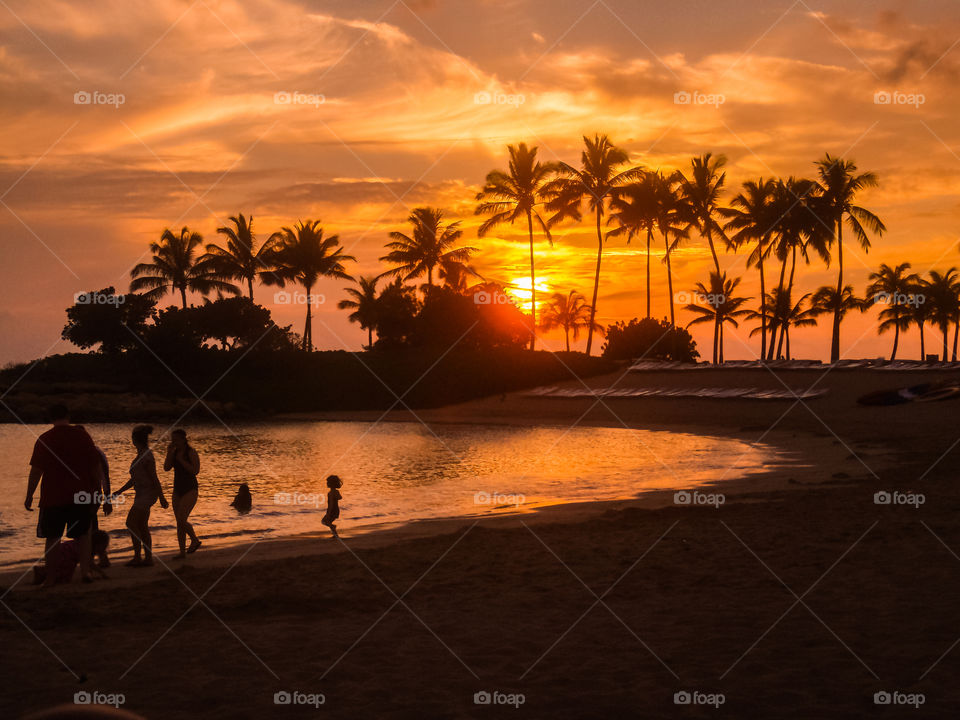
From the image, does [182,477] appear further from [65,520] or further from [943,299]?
[943,299]

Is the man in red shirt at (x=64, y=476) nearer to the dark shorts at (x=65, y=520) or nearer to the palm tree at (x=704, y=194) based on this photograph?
the dark shorts at (x=65, y=520)

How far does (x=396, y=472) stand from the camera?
2377cm

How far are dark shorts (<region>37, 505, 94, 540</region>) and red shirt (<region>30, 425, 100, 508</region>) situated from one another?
0.31 feet

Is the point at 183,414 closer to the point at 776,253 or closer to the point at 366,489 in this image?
the point at 366,489

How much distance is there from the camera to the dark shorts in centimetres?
895

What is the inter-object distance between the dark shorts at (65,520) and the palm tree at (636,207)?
4999 cm

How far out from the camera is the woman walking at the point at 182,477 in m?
11.0

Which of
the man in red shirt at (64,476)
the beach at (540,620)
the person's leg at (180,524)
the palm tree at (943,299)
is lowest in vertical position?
the beach at (540,620)

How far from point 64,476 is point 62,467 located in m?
0.10

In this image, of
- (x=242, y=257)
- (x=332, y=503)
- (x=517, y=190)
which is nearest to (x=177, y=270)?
(x=242, y=257)

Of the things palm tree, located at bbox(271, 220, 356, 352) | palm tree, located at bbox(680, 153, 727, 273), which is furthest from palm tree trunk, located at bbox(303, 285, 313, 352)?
palm tree, located at bbox(680, 153, 727, 273)

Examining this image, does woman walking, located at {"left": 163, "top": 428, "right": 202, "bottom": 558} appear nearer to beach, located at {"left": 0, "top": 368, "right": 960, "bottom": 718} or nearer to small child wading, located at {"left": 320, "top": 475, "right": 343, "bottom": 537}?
beach, located at {"left": 0, "top": 368, "right": 960, "bottom": 718}

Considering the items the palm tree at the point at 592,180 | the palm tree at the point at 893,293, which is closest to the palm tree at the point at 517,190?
the palm tree at the point at 592,180

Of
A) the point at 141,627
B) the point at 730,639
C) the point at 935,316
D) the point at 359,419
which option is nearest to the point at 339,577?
the point at 141,627
